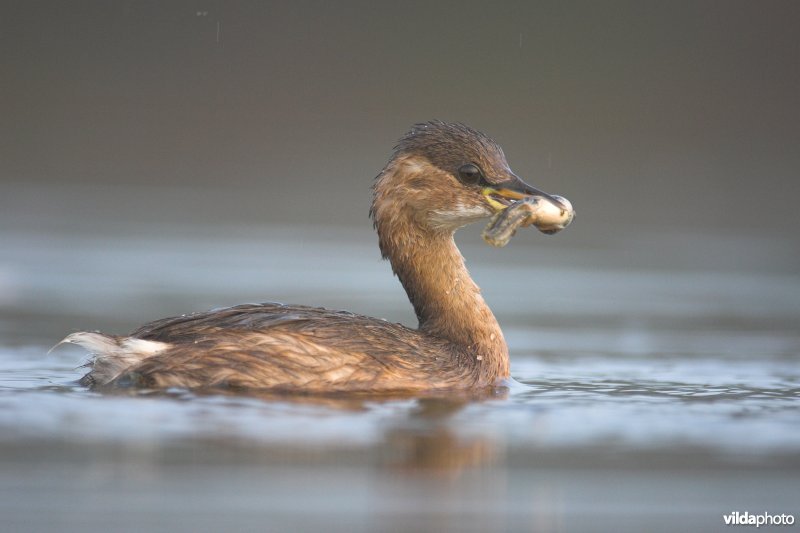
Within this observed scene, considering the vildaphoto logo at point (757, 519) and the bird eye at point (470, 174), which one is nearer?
the vildaphoto logo at point (757, 519)

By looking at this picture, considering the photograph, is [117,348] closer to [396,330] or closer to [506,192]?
[396,330]

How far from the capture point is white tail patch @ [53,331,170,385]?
9.63m

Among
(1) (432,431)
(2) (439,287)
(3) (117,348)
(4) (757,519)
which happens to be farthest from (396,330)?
(4) (757,519)

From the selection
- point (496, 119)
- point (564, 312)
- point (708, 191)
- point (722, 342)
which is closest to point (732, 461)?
point (722, 342)

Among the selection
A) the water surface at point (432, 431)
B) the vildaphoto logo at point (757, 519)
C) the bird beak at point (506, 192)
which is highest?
the bird beak at point (506, 192)

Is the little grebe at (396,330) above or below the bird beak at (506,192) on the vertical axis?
below

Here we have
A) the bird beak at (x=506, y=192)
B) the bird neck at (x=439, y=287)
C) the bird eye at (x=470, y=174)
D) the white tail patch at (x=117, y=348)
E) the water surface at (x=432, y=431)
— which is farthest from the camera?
the bird neck at (x=439, y=287)

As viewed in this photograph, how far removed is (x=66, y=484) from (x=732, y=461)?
321 cm

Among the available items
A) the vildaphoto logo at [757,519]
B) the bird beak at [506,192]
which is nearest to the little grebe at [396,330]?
the bird beak at [506,192]

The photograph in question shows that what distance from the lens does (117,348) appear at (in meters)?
9.67

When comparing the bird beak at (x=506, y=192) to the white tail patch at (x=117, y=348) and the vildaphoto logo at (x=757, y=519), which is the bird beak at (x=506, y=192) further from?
the vildaphoto logo at (x=757, y=519)

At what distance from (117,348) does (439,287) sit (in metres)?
2.30

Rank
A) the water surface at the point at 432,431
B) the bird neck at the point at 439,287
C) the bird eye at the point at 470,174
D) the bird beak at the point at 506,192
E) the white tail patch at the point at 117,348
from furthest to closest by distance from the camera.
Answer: the bird neck at the point at 439,287, the bird eye at the point at 470,174, the bird beak at the point at 506,192, the white tail patch at the point at 117,348, the water surface at the point at 432,431

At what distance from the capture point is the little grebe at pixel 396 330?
382 inches
